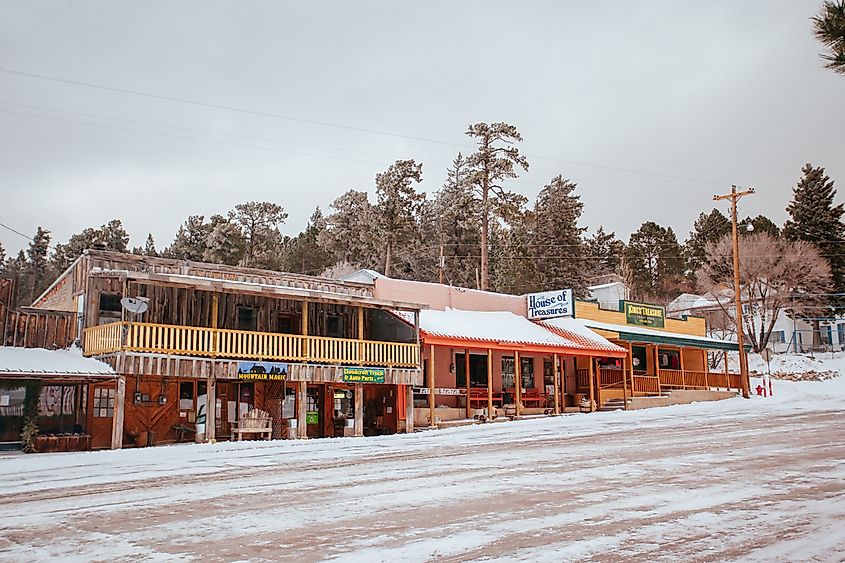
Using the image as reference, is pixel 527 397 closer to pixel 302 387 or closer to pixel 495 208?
pixel 302 387

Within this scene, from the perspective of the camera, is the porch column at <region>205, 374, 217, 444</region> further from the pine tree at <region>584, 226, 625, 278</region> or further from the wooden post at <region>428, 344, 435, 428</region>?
the pine tree at <region>584, 226, 625, 278</region>

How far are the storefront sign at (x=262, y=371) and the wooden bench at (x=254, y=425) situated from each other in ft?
3.37

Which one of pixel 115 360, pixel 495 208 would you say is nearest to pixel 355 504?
pixel 115 360

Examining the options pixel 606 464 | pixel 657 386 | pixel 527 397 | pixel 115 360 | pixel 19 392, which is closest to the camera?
pixel 606 464

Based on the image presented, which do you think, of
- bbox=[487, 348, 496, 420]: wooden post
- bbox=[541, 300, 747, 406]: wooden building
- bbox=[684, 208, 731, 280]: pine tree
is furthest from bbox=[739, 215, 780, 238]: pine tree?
bbox=[487, 348, 496, 420]: wooden post

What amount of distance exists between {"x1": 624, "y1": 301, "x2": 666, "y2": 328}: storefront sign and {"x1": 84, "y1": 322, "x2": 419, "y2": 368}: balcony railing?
14915mm

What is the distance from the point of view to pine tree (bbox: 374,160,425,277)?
51.6 meters

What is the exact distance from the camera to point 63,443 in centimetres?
1812

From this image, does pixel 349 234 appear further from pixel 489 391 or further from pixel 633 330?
pixel 489 391

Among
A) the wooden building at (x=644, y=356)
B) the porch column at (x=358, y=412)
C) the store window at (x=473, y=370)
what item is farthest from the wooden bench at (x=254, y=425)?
the wooden building at (x=644, y=356)

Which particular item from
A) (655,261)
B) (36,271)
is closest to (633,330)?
(655,261)

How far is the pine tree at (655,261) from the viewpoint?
225 ft

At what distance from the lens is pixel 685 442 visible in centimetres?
1653

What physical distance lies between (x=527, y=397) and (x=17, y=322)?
1791cm
